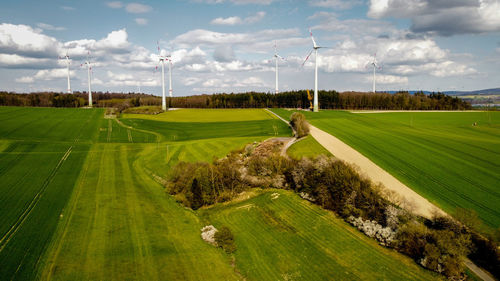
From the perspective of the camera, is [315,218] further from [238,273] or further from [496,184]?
[496,184]

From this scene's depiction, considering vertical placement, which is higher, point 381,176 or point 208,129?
point 208,129

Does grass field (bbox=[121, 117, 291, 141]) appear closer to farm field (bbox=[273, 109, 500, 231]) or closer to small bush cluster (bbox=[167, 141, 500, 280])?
small bush cluster (bbox=[167, 141, 500, 280])

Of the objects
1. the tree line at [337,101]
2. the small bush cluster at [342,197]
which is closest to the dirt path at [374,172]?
the small bush cluster at [342,197]

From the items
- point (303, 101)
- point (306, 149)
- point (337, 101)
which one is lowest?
point (306, 149)

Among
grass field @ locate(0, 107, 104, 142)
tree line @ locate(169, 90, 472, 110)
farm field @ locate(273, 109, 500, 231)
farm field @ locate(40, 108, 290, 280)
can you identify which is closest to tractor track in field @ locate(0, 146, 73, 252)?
farm field @ locate(40, 108, 290, 280)

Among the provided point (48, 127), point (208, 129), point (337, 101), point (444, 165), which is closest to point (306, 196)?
point (444, 165)

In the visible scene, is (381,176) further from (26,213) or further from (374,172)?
(26,213)
